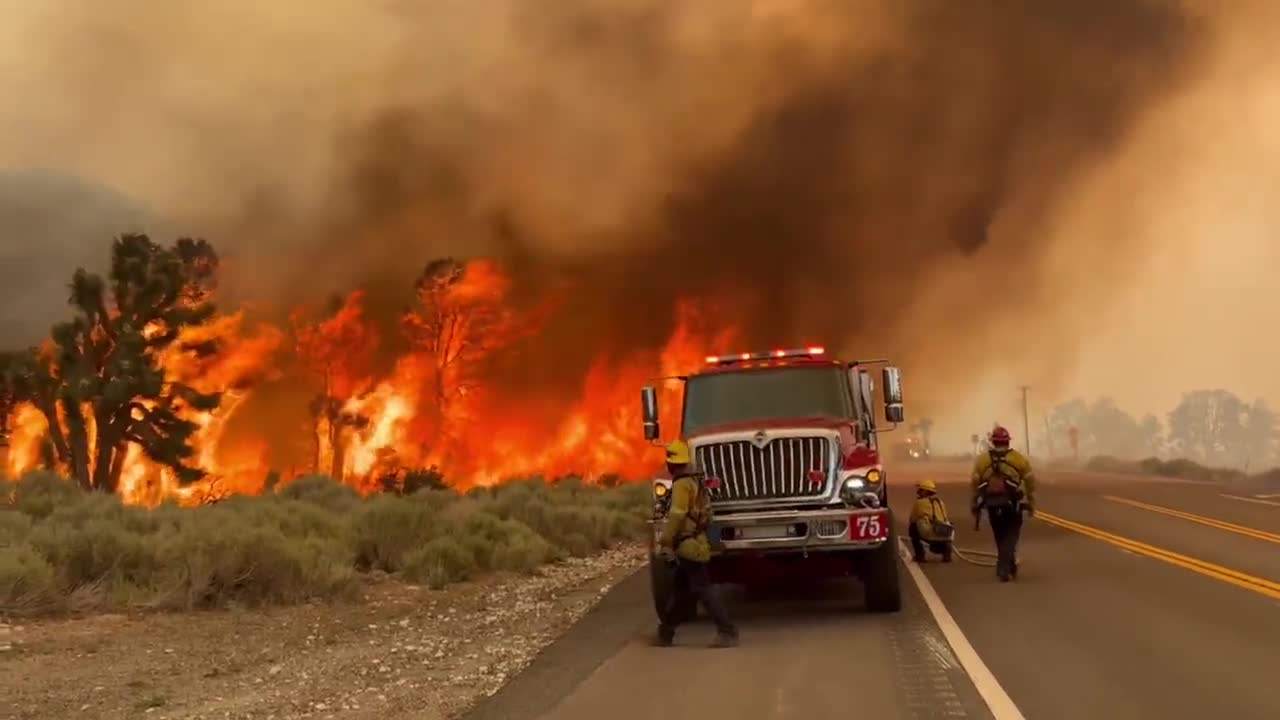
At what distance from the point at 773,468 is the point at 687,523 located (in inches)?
59.0

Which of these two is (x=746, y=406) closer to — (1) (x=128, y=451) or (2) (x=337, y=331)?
(1) (x=128, y=451)

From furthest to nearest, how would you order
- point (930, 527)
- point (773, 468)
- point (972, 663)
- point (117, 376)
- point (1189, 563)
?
1. point (117, 376)
2. point (930, 527)
3. point (1189, 563)
4. point (773, 468)
5. point (972, 663)

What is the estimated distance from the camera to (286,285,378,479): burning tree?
184 feet

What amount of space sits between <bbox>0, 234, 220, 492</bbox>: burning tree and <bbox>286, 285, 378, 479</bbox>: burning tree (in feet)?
39.1

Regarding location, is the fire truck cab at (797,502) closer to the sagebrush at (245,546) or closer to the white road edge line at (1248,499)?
the sagebrush at (245,546)

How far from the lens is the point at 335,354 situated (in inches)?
2303

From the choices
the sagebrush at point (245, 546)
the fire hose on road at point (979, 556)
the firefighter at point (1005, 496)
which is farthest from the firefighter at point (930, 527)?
the sagebrush at point (245, 546)

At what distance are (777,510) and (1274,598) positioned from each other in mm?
5327

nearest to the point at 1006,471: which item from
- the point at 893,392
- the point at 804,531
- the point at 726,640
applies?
the point at 893,392

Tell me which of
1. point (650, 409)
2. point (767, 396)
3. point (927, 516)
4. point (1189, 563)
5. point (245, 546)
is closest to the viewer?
point (650, 409)

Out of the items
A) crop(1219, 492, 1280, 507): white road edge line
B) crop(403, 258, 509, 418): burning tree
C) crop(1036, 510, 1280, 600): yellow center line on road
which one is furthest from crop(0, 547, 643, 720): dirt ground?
crop(403, 258, 509, 418): burning tree

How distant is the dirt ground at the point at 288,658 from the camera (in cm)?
769

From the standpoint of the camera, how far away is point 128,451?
41.8 m

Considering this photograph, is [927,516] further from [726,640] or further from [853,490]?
[726,640]
